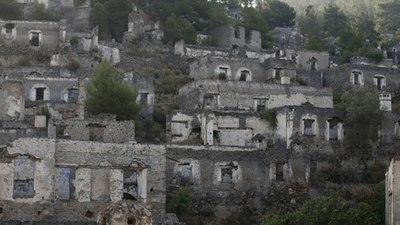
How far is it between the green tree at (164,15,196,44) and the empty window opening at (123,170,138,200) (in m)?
28.1

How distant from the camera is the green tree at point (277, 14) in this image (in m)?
89.1

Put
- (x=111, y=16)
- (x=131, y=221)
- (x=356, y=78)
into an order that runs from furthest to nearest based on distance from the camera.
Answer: (x=111, y=16), (x=356, y=78), (x=131, y=221)

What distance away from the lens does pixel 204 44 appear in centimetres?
7350

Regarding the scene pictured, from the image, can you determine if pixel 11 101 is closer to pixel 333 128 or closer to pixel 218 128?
pixel 218 128

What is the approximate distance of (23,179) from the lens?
43.6 metres

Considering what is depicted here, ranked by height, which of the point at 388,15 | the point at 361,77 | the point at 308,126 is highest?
the point at 388,15

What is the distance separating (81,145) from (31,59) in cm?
2052

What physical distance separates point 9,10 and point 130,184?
29.4m

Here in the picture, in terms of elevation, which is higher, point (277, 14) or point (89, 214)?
point (277, 14)

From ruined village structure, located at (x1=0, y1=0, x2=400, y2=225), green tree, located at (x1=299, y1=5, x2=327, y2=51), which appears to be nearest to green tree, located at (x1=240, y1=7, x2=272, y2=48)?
green tree, located at (x1=299, y1=5, x2=327, y2=51)

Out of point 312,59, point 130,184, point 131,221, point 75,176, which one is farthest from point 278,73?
point 131,221

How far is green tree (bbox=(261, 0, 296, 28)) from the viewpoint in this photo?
89062mm

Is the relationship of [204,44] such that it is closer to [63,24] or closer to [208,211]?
[63,24]

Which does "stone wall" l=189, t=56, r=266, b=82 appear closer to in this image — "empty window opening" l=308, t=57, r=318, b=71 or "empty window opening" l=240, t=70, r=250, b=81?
"empty window opening" l=240, t=70, r=250, b=81
